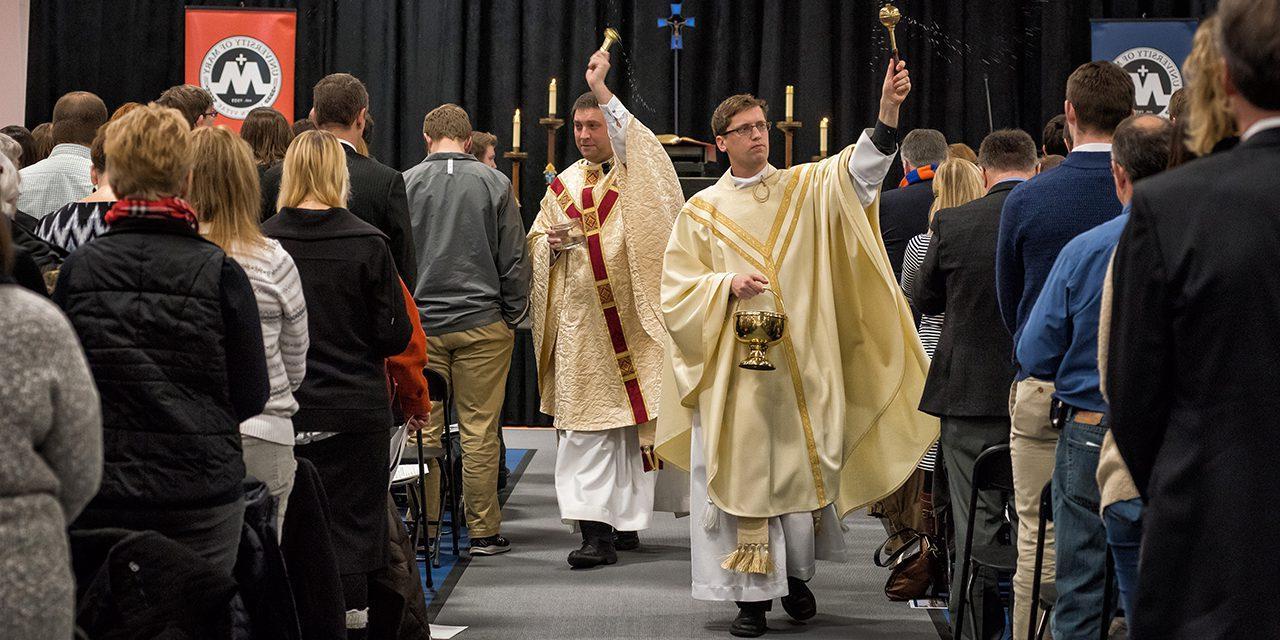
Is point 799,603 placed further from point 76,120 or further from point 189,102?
point 76,120

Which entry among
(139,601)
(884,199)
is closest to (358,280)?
(139,601)

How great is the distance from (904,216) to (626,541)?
1.90m

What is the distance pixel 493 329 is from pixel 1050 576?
10.0 ft

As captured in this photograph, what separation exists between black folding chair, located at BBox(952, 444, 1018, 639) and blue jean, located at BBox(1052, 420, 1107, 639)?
0.58 m

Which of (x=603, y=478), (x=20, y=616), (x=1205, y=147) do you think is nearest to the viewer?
(x=20, y=616)

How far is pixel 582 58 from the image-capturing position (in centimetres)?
1043

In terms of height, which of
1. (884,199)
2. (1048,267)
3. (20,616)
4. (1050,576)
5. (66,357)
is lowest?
(1050,576)

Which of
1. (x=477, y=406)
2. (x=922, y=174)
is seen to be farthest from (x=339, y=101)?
(x=922, y=174)

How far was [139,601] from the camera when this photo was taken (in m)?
2.48

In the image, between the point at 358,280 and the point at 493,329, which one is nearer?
the point at 358,280

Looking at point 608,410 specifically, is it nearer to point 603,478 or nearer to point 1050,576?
point 603,478

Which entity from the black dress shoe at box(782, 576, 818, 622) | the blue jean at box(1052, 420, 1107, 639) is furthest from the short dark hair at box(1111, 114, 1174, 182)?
the black dress shoe at box(782, 576, 818, 622)

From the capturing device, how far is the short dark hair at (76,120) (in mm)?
5184

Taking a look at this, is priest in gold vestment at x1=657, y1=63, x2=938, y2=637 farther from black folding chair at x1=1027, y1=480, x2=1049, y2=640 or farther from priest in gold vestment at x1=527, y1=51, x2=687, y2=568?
black folding chair at x1=1027, y1=480, x2=1049, y2=640
